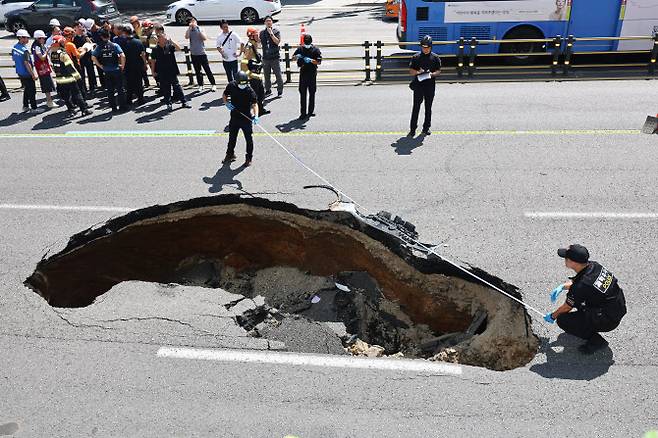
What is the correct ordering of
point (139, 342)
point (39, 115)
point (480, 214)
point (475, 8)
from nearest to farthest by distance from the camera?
point (139, 342)
point (480, 214)
point (39, 115)
point (475, 8)

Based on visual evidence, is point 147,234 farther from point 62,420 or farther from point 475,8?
point 475,8

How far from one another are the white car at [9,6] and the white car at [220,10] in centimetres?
642

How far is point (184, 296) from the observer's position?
658cm

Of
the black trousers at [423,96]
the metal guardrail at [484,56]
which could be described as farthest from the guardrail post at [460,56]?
the black trousers at [423,96]

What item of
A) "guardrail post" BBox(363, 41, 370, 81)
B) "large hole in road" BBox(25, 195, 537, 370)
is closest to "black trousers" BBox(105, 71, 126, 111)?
"large hole in road" BBox(25, 195, 537, 370)

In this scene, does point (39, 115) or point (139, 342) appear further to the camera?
point (39, 115)

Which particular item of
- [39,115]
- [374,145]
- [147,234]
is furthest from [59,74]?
[374,145]

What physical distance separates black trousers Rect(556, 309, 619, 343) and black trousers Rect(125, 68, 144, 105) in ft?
37.5

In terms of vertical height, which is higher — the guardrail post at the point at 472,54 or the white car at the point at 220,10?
the white car at the point at 220,10

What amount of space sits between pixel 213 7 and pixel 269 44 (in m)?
11.6

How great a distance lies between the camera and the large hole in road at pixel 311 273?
641cm

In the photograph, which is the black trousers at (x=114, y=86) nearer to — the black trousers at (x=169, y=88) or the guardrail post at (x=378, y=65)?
the black trousers at (x=169, y=88)

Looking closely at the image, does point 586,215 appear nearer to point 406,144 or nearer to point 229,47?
point 406,144

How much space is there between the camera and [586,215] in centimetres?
792
